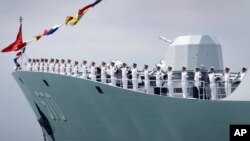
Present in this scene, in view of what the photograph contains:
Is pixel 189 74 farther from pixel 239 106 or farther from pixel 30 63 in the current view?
pixel 30 63

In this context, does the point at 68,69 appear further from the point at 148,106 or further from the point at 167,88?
the point at 148,106

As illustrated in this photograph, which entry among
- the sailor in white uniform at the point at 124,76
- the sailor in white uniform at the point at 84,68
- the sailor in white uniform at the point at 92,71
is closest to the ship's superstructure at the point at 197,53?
the sailor in white uniform at the point at 124,76

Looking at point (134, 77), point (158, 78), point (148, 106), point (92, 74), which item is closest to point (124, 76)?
point (134, 77)

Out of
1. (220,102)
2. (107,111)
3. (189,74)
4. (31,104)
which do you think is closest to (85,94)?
(107,111)

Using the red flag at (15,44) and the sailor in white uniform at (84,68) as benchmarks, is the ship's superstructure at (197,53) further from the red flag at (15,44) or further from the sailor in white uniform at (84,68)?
the red flag at (15,44)

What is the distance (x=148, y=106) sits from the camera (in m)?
39.9

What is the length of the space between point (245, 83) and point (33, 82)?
15040 millimetres

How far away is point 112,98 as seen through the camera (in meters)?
41.2

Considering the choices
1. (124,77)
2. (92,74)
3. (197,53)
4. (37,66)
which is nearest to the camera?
(124,77)

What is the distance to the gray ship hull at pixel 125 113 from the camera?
37906 mm

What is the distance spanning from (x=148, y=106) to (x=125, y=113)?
1.67m

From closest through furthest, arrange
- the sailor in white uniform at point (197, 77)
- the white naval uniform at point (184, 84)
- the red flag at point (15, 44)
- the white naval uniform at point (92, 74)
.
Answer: the white naval uniform at point (184, 84) → the sailor in white uniform at point (197, 77) → the white naval uniform at point (92, 74) → the red flag at point (15, 44)

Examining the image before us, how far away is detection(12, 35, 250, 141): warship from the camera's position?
37.9 m

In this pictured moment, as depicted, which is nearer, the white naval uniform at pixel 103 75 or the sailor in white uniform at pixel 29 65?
the white naval uniform at pixel 103 75
